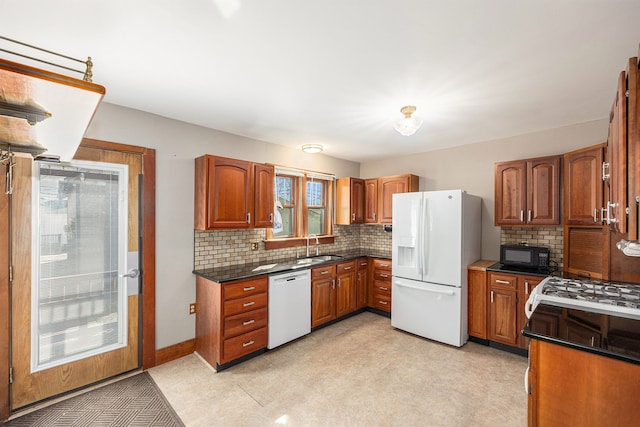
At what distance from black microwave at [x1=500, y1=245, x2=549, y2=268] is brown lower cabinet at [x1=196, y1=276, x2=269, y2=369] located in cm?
281

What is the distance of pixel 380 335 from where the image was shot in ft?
11.8

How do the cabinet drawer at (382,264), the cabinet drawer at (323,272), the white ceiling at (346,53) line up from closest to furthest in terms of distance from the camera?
the white ceiling at (346,53) → the cabinet drawer at (323,272) → the cabinet drawer at (382,264)

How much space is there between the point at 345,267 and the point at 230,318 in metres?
1.80

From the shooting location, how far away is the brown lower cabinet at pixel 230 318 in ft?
8.98

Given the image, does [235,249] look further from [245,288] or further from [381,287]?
[381,287]

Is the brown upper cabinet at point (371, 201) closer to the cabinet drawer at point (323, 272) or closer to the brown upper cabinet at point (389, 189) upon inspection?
the brown upper cabinet at point (389, 189)

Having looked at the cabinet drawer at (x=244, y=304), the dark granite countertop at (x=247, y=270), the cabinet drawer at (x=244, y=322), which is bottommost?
the cabinet drawer at (x=244, y=322)

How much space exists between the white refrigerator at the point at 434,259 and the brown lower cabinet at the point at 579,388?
183 cm

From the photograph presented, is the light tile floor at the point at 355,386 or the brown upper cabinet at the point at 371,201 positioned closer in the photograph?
the light tile floor at the point at 355,386

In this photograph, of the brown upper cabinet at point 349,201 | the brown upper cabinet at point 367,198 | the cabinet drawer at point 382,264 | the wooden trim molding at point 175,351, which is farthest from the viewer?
the brown upper cabinet at point 349,201

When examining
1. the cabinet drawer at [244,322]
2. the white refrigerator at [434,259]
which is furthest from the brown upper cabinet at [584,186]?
the cabinet drawer at [244,322]

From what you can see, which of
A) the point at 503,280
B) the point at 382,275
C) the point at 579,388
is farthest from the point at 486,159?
the point at 579,388

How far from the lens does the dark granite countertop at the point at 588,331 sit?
1302 mm

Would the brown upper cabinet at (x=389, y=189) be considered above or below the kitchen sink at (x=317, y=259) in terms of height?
above
